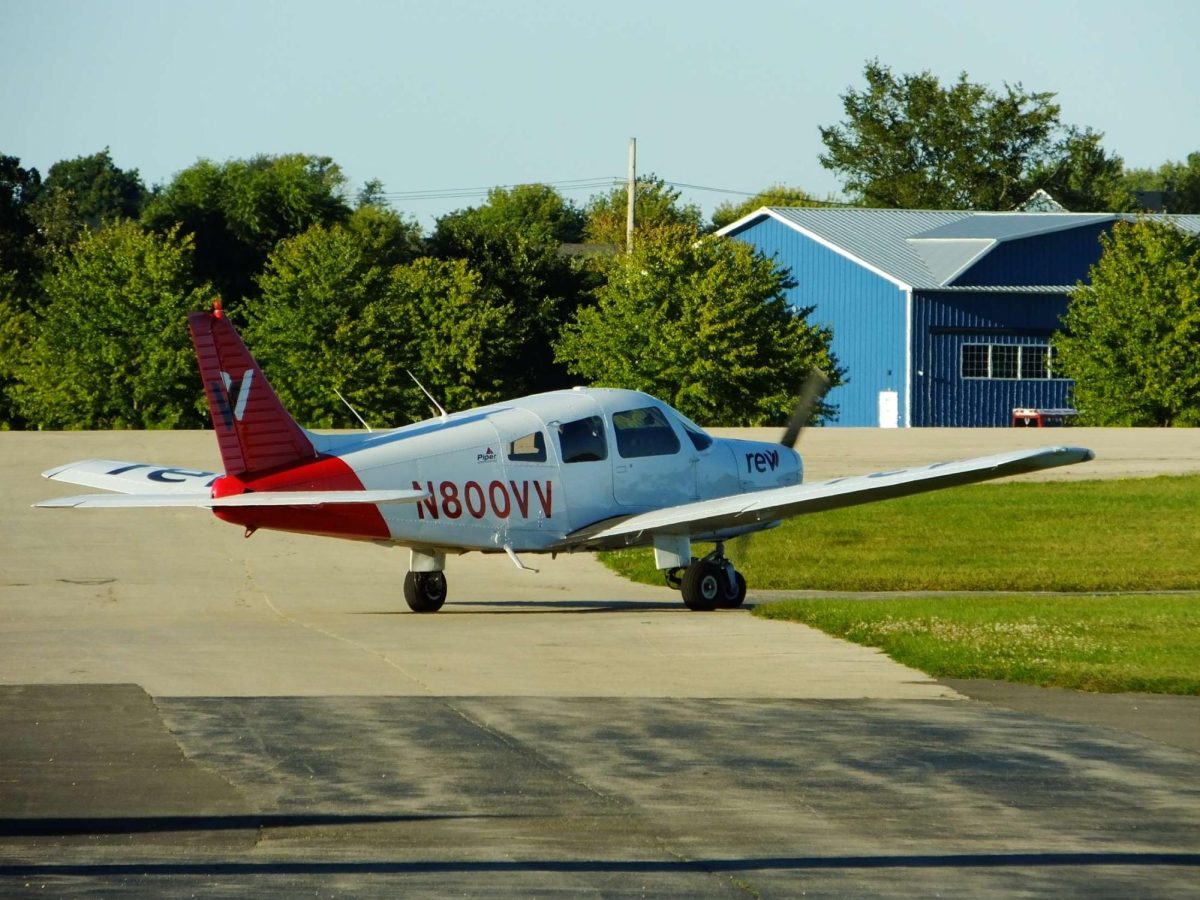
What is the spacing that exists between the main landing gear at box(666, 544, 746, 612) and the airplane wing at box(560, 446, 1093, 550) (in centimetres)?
32

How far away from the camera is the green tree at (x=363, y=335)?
57.1m

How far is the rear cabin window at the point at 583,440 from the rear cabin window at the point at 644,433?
0.22 m

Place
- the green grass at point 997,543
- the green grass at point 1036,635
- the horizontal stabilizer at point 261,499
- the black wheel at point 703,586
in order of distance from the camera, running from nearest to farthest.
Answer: the green grass at point 1036,635 → the horizontal stabilizer at point 261,499 → the black wheel at point 703,586 → the green grass at point 997,543

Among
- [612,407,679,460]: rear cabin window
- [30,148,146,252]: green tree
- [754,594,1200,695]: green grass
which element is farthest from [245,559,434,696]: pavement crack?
[30,148,146,252]: green tree

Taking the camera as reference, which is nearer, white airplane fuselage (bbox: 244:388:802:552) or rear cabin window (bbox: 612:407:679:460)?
white airplane fuselage (bbox: 244:388:802:552)

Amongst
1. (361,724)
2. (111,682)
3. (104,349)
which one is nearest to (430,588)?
(111,682)

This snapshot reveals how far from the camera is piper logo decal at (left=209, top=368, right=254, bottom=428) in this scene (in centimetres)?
1816

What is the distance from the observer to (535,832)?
9.35 meters

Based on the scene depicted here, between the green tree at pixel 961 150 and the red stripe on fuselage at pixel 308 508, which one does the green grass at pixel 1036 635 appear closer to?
the red stripe on fuselage at pixel 308 508

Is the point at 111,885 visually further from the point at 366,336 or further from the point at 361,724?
the point at 366,336

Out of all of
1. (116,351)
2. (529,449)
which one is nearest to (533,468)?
(529,449)

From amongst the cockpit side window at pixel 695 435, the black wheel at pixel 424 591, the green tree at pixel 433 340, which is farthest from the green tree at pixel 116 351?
the cockpit side window at pixel 695 435

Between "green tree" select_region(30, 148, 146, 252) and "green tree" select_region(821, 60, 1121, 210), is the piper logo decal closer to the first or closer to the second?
"green tree" select_region(821, 60, 1121, 210)

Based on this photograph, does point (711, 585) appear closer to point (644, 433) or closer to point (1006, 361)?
point (644, 433)
